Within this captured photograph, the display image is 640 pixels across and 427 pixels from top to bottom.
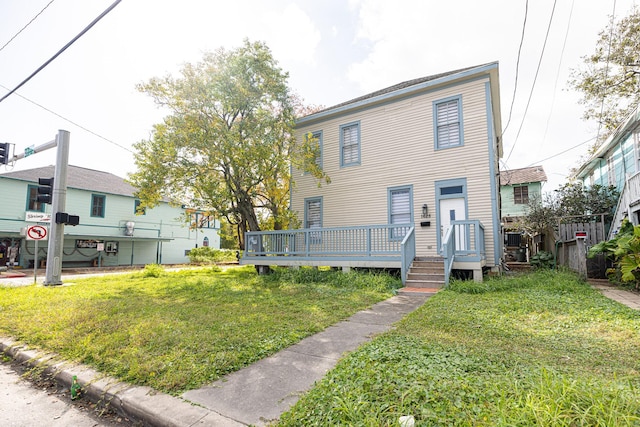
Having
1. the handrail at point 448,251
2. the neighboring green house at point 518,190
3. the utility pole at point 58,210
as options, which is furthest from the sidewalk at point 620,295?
the utility pole at point 58,210

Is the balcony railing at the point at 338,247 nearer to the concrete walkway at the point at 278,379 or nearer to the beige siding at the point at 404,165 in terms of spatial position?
the beige siding at the point at 404,165

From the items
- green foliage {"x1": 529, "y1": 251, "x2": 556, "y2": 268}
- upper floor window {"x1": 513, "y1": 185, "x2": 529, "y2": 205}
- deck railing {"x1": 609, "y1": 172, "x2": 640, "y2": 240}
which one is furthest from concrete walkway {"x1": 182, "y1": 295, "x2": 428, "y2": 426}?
upper floor window {"x1": 513, "y1": 185, "x2": 529, "y2": 205}

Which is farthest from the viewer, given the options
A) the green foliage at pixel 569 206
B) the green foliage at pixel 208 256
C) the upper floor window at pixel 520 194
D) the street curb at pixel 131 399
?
the green foliage at pixel 208 256

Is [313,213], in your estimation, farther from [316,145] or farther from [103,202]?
[103,202]

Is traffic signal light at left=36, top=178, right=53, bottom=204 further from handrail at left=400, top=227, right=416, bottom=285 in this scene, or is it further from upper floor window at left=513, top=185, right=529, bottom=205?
upper floor window at left=513, top=185, right=529, bottom=205

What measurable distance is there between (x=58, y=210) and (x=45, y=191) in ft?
2.44

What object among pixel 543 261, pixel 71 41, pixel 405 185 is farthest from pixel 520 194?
pixel 71 41

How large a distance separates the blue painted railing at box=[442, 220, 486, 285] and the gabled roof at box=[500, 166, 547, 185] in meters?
15.0

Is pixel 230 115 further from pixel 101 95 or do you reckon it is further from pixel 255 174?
pixel 101 95

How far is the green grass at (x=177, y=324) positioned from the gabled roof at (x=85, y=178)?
1349cm

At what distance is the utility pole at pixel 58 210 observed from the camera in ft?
32.3

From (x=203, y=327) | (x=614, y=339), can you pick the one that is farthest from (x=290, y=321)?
(x=614, y=339)

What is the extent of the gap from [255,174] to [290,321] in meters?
7.45

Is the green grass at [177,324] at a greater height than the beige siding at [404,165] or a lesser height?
lesser
